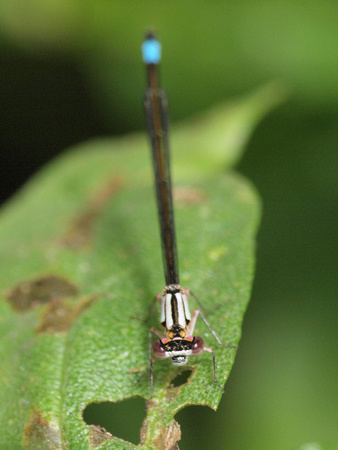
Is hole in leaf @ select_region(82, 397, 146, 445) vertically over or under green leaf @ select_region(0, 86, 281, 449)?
under

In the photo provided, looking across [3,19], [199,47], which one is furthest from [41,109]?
[199,47]

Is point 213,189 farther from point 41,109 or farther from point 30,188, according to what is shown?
point 41,109

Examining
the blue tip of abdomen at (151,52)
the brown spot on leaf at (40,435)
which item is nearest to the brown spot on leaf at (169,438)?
the brown spot on leaf at (40,435)

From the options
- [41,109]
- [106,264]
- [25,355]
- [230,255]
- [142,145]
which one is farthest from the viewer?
[41,109]

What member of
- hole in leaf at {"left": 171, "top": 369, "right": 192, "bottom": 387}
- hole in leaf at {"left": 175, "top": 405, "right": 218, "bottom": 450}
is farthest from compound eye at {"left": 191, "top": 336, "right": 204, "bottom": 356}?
hole in leaf at {"left": 175, "top": 405, "right": 218, "bottom": 450}

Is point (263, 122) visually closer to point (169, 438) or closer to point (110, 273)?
point (110, 273)

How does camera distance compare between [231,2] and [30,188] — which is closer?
[30,188]

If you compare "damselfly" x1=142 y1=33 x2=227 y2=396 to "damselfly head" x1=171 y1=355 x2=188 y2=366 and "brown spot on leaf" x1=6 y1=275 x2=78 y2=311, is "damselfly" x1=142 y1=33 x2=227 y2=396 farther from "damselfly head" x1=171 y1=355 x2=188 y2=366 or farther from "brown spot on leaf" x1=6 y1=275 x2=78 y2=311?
"brown spot on leaf" x1=6 y1=275 x2=78 y2=311
